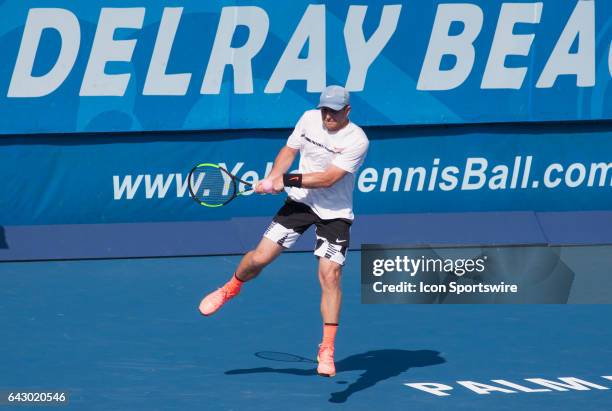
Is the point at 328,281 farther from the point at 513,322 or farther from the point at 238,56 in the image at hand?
the point at 238,56

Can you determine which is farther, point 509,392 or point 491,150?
point 491,150

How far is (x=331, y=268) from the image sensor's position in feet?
32.6

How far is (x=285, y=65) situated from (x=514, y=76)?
266cm

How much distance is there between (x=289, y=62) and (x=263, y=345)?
497 cm

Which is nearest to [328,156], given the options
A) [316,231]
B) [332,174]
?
[332,174]

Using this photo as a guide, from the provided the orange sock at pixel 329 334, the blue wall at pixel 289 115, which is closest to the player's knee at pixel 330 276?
the orange sock at pixel 329 334

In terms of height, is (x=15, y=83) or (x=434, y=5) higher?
(x=434, y=5)

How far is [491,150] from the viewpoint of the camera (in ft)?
51.5

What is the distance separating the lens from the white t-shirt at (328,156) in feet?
32.4

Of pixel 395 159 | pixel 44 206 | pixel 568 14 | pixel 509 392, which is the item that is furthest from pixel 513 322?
pixel 44 206

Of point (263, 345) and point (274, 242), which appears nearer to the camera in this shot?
point (274, 242)

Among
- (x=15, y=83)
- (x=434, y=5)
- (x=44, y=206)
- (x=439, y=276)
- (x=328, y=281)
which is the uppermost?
(x=434, y=5)

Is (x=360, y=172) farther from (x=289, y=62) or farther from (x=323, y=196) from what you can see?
(x=323, y=196)

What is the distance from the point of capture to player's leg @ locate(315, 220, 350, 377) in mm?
9828
